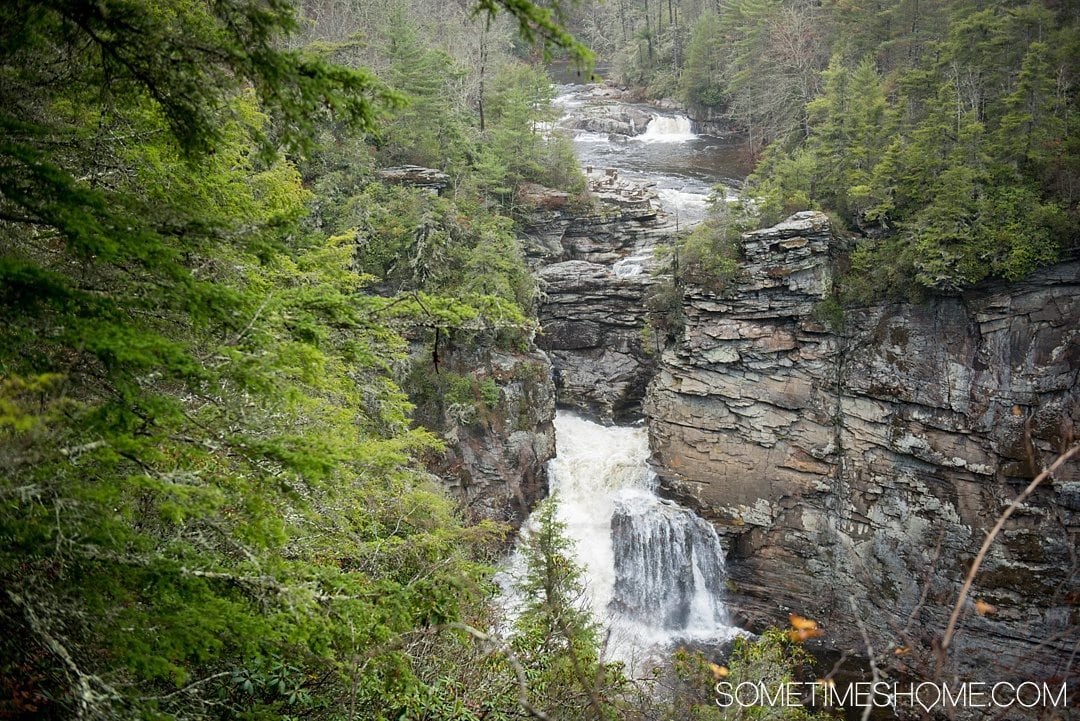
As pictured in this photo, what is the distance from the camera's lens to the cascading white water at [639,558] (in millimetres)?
16703

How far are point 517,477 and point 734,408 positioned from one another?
258 inches

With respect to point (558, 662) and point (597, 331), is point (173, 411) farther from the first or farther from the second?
point (597, 331)

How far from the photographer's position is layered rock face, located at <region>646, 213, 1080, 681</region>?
14.3 meters

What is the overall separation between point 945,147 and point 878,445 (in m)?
7.89

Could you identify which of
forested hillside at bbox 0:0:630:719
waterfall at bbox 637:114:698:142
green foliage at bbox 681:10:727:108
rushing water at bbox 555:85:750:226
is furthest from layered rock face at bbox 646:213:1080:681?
green foliage at bbox 681:10:727:108

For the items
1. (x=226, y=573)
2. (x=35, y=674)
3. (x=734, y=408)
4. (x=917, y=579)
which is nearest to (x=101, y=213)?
(x=226, y=573)

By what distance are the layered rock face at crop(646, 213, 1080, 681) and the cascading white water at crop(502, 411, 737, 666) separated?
0.77m

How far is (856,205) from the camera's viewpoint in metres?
17.5

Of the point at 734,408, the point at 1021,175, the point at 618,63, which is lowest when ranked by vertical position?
the point at 734,408

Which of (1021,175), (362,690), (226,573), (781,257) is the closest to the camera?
(226,573)

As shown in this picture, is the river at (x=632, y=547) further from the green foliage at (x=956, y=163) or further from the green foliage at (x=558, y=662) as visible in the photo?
the green foliage at (x=558, y=662)

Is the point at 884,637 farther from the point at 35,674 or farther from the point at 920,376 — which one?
the point at 35,674

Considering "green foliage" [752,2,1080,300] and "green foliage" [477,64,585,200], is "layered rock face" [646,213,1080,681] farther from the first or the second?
"green foliage" [477,64,585,200]

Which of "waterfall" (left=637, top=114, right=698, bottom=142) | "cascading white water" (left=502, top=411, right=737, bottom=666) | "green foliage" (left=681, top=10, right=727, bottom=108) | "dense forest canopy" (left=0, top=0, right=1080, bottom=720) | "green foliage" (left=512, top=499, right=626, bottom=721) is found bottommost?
"cascading white water" (left=502, top=411, right=737, bottom=666)
